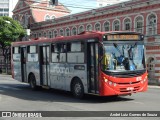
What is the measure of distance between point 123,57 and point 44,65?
5781 mm

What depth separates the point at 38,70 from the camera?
753 inches

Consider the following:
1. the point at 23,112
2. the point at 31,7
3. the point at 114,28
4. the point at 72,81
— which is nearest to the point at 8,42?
the point at 31,7

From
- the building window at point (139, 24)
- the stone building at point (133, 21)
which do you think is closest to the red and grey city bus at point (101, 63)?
the stone building at point (133, 21)

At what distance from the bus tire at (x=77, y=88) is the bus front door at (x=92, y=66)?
710 mm

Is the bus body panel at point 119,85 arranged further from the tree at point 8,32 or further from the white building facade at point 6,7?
the white building facade at point 6,7

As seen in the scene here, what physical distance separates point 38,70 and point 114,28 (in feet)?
68.6

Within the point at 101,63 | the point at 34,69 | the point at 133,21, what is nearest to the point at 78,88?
the point at 101,63

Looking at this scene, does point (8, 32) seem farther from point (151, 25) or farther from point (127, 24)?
point (151, 25)

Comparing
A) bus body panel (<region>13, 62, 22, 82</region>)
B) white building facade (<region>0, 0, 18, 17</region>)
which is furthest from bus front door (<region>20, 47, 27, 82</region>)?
white building facade (<region>0, 0, 18, 17</region>)

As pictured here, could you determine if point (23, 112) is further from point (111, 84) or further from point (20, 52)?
point (20, 52)

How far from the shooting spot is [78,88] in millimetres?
15508

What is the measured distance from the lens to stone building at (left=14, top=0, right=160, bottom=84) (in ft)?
109

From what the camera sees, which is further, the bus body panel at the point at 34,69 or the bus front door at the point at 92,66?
the bus body panel at the point at 34,69

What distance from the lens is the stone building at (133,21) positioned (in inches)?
1307
